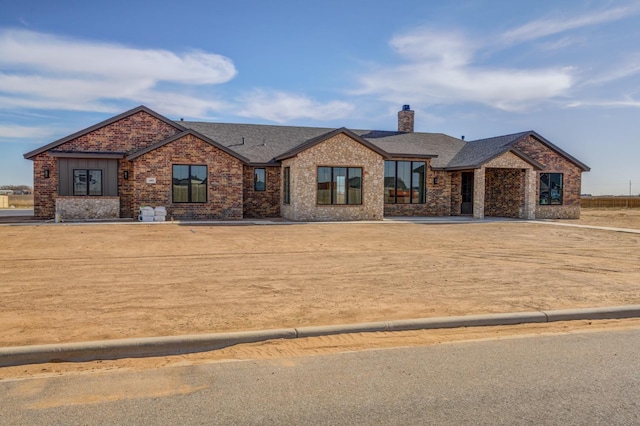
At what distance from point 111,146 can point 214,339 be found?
21.9m

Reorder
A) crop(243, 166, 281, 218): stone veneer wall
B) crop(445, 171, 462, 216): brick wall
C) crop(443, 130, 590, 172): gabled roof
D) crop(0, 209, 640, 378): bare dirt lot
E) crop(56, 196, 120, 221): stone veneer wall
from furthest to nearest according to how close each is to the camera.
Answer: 1. crop(445, 171, 462, 216): brick wall
2. crop(443, 130, 590, 172): gabled roof
3. crop(243, 166, 281, 218): stone veneer wall
4. crop(56, 196, 120, 221): stone veneer wall
5. crop(0, 209, 640, 378): bare dirt lot

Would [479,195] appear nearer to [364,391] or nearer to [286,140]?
[286,140]

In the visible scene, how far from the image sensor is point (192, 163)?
81.3 ft

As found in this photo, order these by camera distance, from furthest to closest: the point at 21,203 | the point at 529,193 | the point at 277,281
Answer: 1. the point at 21,203
2. the point at 529,193
3. the point at 277,281

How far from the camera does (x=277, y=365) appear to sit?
Result: 5305mm

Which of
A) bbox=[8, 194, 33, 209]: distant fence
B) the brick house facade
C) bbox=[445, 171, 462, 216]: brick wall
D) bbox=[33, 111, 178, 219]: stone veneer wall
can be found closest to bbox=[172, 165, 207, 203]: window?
the brick house facade

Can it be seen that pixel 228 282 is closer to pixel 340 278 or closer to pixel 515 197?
pixel 340 278

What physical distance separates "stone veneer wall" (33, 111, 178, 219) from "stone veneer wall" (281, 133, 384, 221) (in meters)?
7.09

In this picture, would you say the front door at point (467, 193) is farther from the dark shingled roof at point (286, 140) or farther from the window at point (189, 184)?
the window at point (189, 184)

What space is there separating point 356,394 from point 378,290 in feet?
13.7

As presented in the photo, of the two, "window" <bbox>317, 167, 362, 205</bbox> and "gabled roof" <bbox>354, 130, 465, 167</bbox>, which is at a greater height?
"gabled roof" <bbox>354, 130, 465, 167</bbox>

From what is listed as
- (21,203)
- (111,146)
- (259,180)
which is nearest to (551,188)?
(259,180)

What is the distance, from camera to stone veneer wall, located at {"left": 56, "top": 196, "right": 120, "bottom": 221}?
2392 cm

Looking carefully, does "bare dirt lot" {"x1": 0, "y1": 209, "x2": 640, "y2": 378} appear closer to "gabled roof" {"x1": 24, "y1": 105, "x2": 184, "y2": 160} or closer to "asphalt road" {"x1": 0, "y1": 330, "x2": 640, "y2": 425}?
"asphalt road" {"x1": 0, "y1": 330, "x2": 640, "y2": 425}
